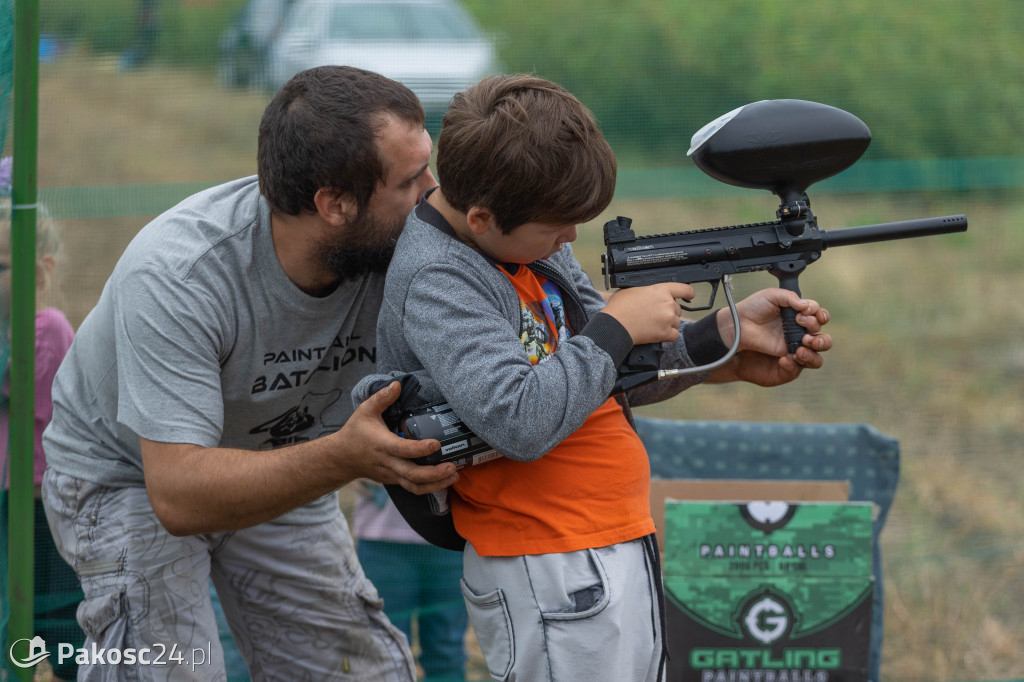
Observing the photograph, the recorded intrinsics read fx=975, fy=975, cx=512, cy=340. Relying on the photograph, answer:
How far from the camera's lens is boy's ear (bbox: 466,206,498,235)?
1.64 m

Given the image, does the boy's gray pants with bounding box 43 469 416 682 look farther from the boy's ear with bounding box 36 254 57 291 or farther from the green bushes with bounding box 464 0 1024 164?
the green bushes with bounding box 464 0 1024 164

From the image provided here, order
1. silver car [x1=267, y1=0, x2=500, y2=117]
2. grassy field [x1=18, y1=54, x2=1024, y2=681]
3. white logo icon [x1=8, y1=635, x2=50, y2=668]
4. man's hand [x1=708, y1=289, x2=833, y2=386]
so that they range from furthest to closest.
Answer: silver car [x1=267, y1=0, x2=500, y2=117] → grassy field [x1=18, y1=54, x2=1024, y2=681] → white logo icon [x1=8, y1=635, x2=50, y2=668] → man's hand [x1=708, y1=289, x2=833, y2=386]

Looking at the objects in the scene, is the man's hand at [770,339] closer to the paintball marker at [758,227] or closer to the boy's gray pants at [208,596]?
the paintball marker at [758,227]

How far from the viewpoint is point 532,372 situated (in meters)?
1.56

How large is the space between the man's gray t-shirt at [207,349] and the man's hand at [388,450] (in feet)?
1.36

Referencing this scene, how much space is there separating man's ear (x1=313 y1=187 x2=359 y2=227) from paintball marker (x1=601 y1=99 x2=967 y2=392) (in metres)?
0.55

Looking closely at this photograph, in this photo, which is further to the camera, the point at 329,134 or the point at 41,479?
the point at 41,479

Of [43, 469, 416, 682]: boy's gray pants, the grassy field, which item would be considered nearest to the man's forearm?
[43, 469, 416, 682]: boy's gray pants

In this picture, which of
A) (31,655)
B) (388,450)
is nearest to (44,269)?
(31,655)

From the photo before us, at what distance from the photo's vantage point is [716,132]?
1754 millimetres

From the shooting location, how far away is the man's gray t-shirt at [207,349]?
6.44 ft

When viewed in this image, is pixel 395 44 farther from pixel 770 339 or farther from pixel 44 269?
pixel 770 339

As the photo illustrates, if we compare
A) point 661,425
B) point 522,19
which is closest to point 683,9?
point 522,19

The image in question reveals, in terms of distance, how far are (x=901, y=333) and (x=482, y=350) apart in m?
3.80
